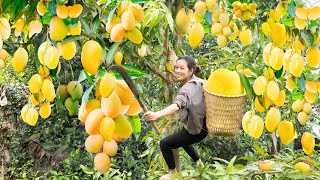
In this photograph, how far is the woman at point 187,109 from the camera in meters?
1.54

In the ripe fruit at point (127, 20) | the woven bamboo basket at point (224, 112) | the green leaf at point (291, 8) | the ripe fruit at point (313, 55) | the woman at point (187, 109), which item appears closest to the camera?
the ripe fruit at point (127, 20)

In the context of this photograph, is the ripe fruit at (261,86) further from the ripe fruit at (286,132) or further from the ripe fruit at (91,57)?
the ripe fruit at (91,57)

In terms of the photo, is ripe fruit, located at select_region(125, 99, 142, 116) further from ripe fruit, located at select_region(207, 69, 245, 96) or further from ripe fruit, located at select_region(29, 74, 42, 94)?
ripe fruit, located at select_region(207, 69, 245, 96)

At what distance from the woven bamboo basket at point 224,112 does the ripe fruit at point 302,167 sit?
0.23 m

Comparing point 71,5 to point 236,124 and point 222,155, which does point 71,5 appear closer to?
point 236,124

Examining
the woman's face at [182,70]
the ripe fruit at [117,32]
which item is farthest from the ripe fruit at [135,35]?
the woman's face at [182,70]

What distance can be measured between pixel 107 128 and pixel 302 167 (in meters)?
1.01

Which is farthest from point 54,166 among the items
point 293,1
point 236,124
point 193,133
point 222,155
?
point 293,1

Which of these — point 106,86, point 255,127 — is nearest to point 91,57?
point 106,86

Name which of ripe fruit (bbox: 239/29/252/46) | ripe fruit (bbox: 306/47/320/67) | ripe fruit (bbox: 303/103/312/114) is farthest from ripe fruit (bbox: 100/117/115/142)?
ripe fruit (bbox: 239/29/252/46)

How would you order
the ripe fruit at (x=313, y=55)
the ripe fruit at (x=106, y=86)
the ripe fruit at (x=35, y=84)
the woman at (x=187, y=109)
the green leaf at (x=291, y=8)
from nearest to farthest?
the ripe fruit at (x=106, y=86)
the ripe fruit at (x=35, y=84)
the green leaf at (x=291, y=8)
the ripe fruit at (x=313, y=55)
the woman at (x=187, y=109)

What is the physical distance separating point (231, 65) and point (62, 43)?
81 centimetres

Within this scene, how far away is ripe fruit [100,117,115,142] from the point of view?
65 centimetres

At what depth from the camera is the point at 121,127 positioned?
70 centimetres
